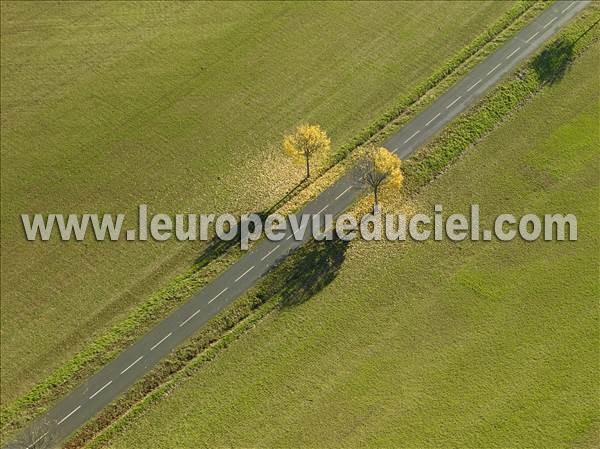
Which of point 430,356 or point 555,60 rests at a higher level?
point 555,60

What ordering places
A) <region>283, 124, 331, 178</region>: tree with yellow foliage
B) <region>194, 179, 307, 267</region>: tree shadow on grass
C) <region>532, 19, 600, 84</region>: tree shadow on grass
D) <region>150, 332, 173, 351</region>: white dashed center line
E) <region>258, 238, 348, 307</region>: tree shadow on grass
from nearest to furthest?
<region>150, 332, 173, 351</region>: white dashed center line, <region>258, 238, 348, 307</region>: tree shadow on grass, <region>283, 124, 331, 178</region>: tree with yellow foliage, <region>194, 179, 307, 267</region>: tree shadow on grass, <region>532, 19, 600, 84</region>: tree shadow on grass

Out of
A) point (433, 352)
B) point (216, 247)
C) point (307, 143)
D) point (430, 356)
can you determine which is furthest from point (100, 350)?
point (433, 352)

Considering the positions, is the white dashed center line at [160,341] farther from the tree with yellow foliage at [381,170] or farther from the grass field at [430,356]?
the tree with yellow foliage at [381,170]

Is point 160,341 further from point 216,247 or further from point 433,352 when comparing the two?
point 433,352

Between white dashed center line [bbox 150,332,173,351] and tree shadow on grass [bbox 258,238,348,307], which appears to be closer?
white dashed center line [bbox 150,332,173,351]

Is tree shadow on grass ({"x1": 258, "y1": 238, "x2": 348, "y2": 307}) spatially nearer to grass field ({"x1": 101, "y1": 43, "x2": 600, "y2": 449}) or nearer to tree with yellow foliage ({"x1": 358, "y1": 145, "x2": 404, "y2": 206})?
grass field ({"x1": 101, "y1": 43, "x2": 600, "y2": 449})

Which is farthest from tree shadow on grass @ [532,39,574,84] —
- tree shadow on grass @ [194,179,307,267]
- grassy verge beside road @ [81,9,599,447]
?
tree shadow on grass @ [194,179,307,267]

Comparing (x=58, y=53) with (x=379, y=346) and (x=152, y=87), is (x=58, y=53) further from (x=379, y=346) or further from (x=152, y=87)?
(x=379, y=346)
